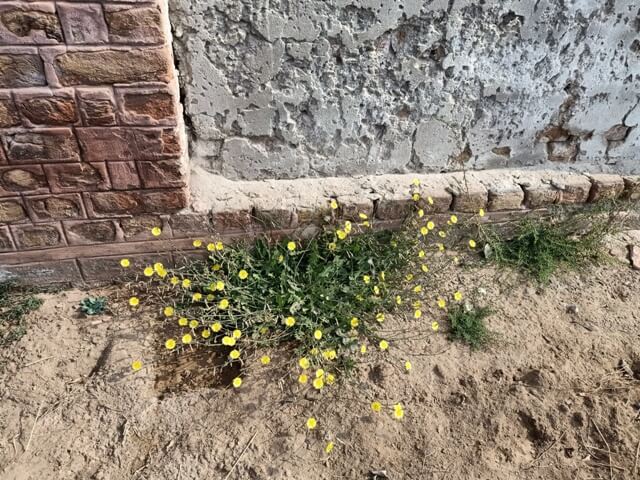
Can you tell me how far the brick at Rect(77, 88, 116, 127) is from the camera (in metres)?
1.71

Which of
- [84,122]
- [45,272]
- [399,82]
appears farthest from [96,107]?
[399,82]

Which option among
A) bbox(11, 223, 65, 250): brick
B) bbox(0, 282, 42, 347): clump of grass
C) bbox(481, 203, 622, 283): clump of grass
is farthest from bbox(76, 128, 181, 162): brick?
bbox(481, 203, 622, 283): clump of grass

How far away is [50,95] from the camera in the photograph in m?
1.68

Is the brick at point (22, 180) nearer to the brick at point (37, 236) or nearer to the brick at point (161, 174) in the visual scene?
the brick at point (37, 236)

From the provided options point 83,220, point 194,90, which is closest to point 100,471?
point 83,220

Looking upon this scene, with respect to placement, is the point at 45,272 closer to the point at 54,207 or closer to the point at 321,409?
the point at 54,207

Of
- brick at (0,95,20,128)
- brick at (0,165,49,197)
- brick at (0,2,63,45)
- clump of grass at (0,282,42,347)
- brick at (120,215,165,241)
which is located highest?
brick at (0,2,63,45)

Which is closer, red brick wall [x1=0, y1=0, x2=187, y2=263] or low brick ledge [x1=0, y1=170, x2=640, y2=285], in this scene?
red brick wall [x1=0, y1=0, x2=187, y2=263]

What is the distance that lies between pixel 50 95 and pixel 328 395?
5.08 feet

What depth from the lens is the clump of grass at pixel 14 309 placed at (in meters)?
2.03

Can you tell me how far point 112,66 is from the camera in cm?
167

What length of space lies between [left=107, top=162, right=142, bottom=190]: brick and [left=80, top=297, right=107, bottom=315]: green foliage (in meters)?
0.56

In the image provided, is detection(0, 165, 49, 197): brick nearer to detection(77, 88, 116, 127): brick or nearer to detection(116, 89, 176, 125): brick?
detection(77, 88, 116, 127): brick

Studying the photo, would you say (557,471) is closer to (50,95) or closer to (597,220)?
(597,220)
